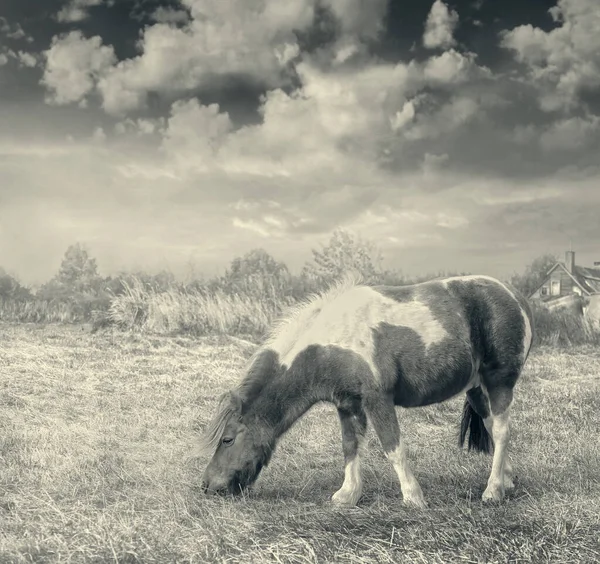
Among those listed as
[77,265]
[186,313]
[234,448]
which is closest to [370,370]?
[234,448]

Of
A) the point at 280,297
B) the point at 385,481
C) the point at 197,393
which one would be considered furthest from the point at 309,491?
the point at 280,297

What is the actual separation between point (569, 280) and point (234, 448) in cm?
2918

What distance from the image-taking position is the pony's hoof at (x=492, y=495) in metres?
5.73

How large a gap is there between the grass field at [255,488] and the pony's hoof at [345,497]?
0.11m

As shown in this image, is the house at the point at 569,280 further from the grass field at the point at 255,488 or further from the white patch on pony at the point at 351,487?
the white patch on pony at the point at 351,487

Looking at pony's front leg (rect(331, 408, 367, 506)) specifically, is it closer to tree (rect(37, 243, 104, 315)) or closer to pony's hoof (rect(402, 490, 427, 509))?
pony's hoof (rect(402, 490, 427, 509))

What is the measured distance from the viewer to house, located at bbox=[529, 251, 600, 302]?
94.8 ft

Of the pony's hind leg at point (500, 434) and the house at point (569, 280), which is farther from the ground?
the house at point (569, 280)

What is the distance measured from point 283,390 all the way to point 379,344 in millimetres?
869

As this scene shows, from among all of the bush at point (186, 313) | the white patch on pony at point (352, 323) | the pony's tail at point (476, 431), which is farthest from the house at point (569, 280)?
the white patch on pony at point (352, 323)

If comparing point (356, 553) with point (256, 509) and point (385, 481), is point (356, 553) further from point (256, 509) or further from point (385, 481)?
point (385, 481)

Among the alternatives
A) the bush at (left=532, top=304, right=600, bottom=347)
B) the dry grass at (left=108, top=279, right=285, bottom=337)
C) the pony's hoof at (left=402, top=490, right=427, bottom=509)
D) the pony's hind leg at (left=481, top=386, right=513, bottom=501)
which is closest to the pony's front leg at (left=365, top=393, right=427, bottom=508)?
the pony's hoof at (left=402, top=490, right=427, bottom=509)

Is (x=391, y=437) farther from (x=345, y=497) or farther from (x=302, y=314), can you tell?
(x=302, y=314)

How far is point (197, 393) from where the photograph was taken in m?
10.2
